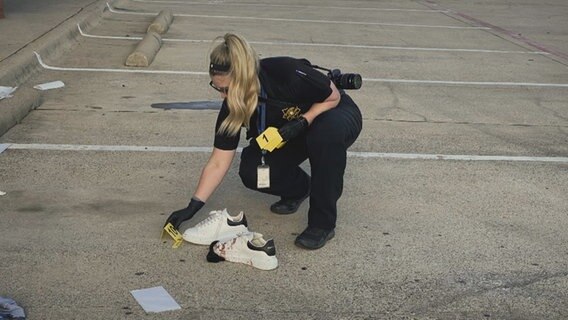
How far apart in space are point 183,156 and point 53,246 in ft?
6.53

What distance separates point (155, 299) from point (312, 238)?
3.44 feet

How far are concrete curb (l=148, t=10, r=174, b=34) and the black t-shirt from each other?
8.22 meters

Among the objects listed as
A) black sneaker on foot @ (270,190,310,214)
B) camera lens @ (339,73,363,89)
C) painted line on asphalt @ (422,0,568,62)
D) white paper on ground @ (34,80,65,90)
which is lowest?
painted line on asphalt @ (422,0,568,62)

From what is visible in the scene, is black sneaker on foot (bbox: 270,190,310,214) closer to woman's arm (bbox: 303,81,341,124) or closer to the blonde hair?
woman's arm (bbox: 303,81,341,124)

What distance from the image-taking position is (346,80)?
523 cm

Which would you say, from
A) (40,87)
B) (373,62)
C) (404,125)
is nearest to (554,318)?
(404,125)

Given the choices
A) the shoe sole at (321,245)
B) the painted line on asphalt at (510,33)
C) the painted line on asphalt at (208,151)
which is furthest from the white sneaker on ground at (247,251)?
the painted line on asphalt at (510,33)

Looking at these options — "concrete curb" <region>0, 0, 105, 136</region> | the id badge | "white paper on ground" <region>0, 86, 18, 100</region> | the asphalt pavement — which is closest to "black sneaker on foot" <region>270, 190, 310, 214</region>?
the asphalt pavement

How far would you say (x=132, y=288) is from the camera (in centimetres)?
443

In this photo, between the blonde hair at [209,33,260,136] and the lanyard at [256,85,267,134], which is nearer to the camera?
the blonde hair at [209,33,260,136]

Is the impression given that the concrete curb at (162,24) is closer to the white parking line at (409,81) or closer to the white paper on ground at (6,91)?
the white parking line at (409,81)

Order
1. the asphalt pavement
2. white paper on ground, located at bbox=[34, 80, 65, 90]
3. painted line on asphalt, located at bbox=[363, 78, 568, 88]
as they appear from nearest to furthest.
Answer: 1. the asphalt pavement
2. white paper on ground, located at bbox=[34, 80, 65, 90]
3. painted line on asphalt, located at bbox=[363, 78, 568, 88]

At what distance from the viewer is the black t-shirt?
4.97 meters

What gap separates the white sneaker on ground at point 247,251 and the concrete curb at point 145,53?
5.93 meters
